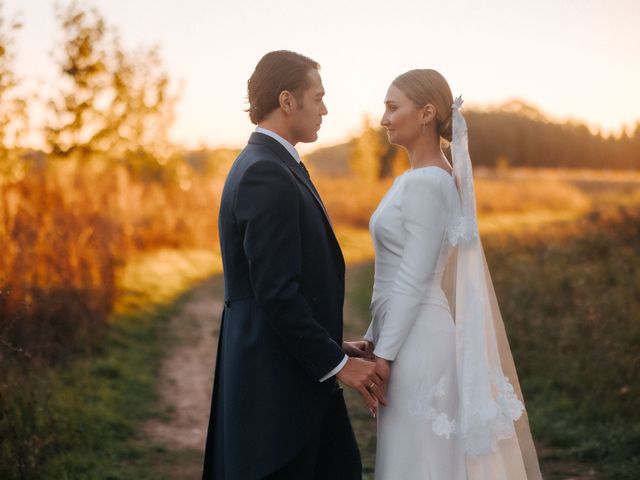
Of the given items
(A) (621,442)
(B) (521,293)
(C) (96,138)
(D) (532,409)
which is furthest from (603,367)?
(C) (96,138)

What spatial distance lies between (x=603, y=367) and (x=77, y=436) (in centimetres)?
417

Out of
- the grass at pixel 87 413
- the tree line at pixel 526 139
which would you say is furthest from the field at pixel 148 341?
the tree line at pixel 526 139

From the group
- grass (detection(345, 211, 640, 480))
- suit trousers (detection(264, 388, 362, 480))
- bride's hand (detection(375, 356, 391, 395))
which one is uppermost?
bride's hand (detection(375, 356, 391, 395))

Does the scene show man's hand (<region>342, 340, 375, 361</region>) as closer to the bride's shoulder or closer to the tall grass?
the bride's shoulder

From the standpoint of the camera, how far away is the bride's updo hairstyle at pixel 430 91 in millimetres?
3041

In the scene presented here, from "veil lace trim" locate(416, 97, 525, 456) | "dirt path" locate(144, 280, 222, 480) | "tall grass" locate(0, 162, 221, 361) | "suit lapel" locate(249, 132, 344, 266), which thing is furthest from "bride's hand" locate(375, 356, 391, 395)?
"dirt path" locate(144, 280, 222, 480)

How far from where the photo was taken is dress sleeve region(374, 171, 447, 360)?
2873 millimetres

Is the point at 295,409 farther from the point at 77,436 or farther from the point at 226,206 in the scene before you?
the point at 77,436

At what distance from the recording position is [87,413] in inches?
227

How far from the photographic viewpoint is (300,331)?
261 centimetres

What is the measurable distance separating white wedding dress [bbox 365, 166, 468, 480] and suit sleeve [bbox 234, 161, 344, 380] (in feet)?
1.34

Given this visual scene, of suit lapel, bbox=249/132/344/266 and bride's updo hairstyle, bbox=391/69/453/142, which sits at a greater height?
bride's updo hairstyle, bbox=391/69/453/142

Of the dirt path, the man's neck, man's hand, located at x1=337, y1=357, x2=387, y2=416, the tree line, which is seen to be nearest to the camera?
man's hand, located at x1=337, y1=357, x2=387, y2=416

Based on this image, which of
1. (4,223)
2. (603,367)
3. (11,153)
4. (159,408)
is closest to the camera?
(603,367)
